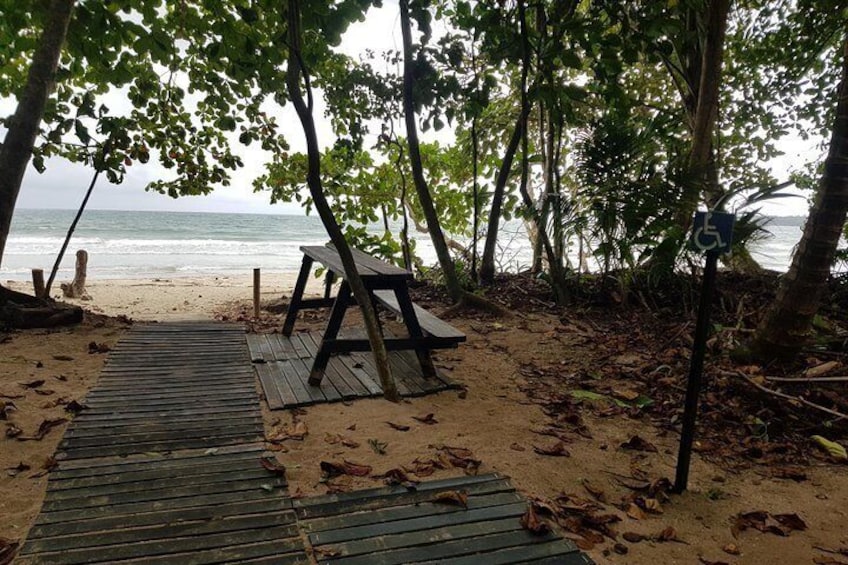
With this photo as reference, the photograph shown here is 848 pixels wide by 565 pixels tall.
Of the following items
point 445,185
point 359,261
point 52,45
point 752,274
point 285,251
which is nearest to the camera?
point 359,261

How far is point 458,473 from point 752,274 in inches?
226

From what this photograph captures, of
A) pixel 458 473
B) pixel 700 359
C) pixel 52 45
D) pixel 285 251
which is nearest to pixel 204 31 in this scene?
pixel 52 45

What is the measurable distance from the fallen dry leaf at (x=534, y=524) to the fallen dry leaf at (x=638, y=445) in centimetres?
111

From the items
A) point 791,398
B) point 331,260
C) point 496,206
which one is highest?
point 496,206

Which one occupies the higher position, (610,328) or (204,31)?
(204,31)

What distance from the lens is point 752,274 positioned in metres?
6.54

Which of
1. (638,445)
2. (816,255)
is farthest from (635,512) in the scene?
(816,255)

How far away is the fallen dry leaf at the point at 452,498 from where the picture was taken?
2283 mm

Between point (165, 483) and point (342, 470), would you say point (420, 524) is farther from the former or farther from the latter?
point (165, 483)

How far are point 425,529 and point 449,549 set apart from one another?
0.50 feet

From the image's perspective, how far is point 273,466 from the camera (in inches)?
100.0

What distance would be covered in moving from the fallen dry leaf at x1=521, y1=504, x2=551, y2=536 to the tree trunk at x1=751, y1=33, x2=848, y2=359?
2686 millimetres

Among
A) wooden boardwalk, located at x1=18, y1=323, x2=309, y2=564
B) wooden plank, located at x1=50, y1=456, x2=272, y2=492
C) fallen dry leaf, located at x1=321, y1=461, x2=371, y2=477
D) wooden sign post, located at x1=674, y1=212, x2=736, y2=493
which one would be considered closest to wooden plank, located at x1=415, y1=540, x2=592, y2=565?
wooden boardwalk, located at x1=18, y1=323, x2=309, y2=564

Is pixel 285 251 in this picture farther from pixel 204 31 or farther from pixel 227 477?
pixel 227 477
